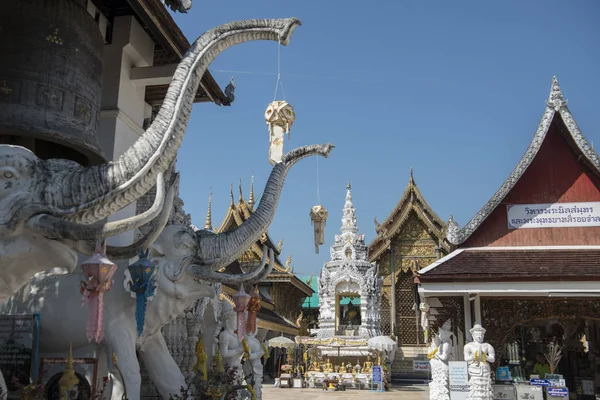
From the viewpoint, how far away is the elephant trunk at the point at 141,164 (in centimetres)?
364

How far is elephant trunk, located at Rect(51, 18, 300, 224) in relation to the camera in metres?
3.64

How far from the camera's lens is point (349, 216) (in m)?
26.0

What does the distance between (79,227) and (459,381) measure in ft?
27.5

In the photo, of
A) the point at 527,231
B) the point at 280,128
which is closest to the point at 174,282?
the point at 280,128

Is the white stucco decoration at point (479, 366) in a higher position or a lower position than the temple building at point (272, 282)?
lower

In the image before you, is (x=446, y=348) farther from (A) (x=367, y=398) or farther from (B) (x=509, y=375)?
(A) (x=367, y=398)

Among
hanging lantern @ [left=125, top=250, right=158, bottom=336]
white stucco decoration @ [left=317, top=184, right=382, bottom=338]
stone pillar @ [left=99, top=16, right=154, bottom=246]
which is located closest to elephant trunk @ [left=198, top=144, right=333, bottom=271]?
hanging lantern @ [left=125, top=250, right=158, bottom=336]

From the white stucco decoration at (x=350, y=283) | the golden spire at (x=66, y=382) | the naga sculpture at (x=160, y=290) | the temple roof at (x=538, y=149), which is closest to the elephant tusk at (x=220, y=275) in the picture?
the naga sculpture at (x=160, y=290)

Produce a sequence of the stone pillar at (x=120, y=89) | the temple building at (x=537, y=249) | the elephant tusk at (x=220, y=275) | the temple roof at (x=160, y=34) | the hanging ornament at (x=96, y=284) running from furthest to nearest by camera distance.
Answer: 1. the temple building at (x=537, y=249)
2. the stone pillar at (x=120, y=89)
3. the temple roof at (x=160, y=34)
4. the elephant tusk at (x=220, y=275)
5. the hanging ornament at (x=96, y=284)

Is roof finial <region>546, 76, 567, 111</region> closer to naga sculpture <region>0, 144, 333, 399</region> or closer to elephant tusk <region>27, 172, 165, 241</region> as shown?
Result: naga sculpture <region>0, 144, 333, 399</region>

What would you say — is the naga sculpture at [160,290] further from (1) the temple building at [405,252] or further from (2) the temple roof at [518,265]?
(1) the temple building at [405,252]

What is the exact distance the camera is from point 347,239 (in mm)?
25203

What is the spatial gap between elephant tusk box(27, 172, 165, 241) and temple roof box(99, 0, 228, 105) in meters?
3.22

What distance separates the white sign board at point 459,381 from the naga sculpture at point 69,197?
7.68 metres
